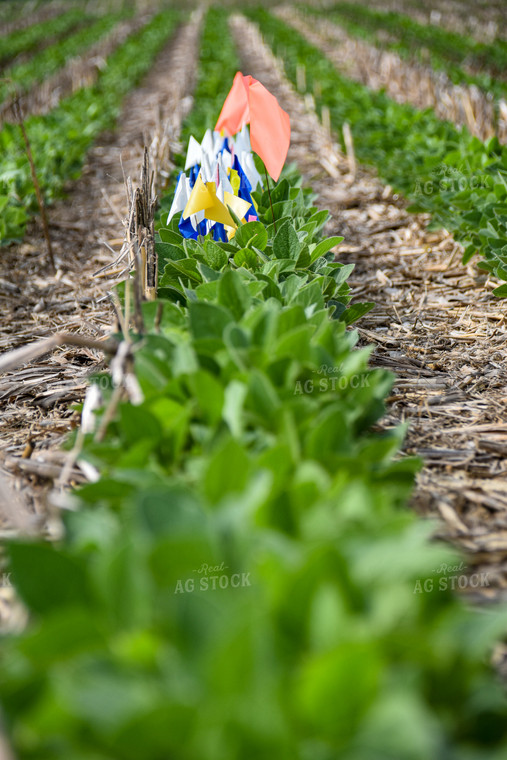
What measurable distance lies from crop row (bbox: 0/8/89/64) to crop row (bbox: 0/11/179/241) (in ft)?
23.4

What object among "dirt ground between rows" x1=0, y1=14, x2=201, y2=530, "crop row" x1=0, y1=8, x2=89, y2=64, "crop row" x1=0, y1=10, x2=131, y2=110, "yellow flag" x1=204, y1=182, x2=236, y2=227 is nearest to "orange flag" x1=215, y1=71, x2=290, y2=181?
"yellow flag" x1=204, y1=182, x2=236, y2=227

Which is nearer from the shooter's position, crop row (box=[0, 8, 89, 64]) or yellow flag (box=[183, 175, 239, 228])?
yellow flag (box=[183, 175, 239, 228])

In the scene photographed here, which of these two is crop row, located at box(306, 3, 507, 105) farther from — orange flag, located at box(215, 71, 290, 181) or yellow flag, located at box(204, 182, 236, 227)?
yellow flag, located at box(204, 182, 236, 227)

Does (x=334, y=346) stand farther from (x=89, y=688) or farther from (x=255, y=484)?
(x=89, y=688)

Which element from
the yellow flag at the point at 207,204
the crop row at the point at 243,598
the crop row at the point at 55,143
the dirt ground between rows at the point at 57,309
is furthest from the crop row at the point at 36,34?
the crop row at the point at 243,598

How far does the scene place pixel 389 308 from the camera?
11.7 ft

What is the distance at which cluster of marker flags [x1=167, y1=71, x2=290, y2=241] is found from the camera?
2.54 metres

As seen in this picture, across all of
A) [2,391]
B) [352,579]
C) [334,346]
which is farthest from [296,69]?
[352,579]

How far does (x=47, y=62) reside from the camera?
49.0ft

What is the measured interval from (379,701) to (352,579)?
0.20 metres

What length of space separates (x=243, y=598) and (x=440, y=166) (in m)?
3.94

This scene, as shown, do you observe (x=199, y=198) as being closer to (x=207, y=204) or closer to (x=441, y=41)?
(x=207, y=204)

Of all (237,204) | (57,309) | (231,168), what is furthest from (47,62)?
(237,204)

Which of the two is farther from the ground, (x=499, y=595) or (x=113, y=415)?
(x=113, y=415)
